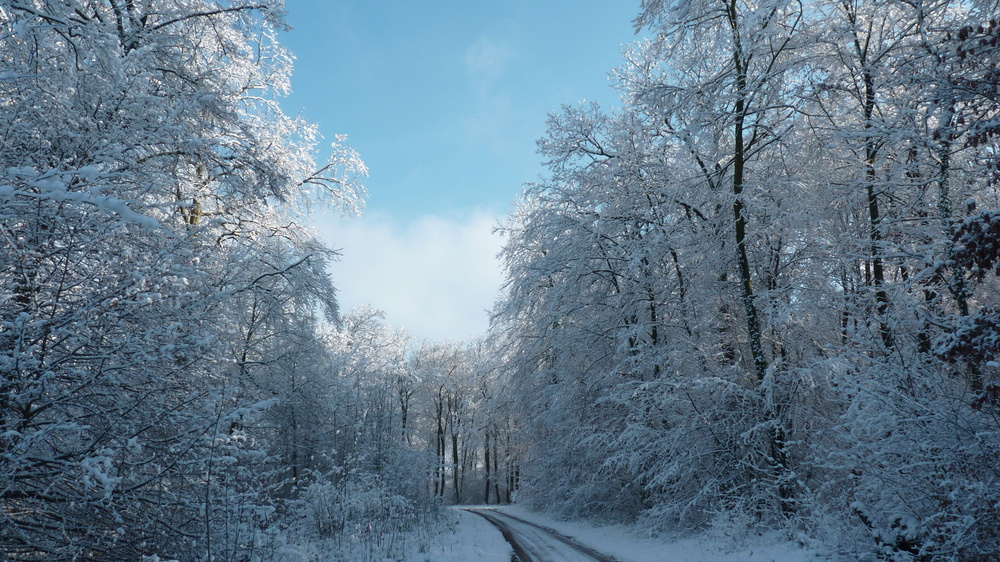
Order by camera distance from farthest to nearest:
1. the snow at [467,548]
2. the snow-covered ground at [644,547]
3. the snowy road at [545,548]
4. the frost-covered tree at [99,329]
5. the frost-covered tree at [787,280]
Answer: the snowy road at [545,548] → the snow at [467,548] → the snow-covered ground at [644,547] → the frost-covered tree at [787,280] → the frost-covered tree at [99,329]

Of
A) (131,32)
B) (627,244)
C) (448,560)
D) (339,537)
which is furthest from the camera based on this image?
(627,244)

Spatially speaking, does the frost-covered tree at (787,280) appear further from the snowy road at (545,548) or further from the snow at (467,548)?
the snow at (467,548)

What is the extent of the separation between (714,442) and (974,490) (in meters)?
5.56

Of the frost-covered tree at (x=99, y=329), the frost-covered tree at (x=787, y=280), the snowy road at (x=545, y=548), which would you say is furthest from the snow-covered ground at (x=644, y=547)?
the frost-covered tree at (x=99, y=329)

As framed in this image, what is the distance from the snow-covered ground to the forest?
475 mm

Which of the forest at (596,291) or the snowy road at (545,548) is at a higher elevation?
the forest at (596,291)

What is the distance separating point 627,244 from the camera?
13875 millimetres

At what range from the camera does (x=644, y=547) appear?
10.3 m

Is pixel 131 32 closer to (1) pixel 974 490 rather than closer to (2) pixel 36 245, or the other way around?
(2) pixel 36 245

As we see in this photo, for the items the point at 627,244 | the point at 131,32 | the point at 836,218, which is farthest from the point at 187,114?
the point at 836,218

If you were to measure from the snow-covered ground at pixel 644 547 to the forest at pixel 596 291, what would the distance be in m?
0.47

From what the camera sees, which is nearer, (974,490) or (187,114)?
(974,490)

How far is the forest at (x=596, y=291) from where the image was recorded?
14.9ft

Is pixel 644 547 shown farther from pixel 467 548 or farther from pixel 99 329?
pixel 99 329
